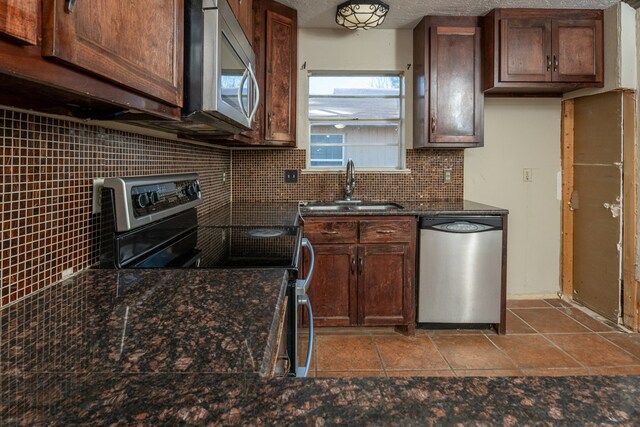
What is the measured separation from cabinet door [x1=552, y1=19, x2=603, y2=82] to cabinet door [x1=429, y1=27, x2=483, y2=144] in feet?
1.81

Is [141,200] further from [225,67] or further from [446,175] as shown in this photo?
[446,175]

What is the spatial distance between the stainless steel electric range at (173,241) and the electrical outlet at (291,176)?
1534 mm

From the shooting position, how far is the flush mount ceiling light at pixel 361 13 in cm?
257

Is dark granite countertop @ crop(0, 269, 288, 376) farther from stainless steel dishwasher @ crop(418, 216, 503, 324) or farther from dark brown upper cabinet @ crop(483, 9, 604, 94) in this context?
dark brown upper cabinet @ crop(483, 9, 604, 94)

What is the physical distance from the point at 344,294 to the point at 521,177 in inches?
75.7

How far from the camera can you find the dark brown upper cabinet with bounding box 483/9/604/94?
272 centimetres

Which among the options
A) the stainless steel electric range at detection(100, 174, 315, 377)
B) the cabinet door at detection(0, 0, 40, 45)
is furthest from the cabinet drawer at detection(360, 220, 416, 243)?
the cabinet door at detection(0, 0, 40, 45)

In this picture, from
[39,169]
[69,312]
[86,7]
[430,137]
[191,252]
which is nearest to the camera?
[86,7]

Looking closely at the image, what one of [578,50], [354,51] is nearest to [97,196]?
[354,51]

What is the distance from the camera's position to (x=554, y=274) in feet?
11.0

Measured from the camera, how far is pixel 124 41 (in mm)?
745

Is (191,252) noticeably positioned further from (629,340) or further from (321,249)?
(629,340)

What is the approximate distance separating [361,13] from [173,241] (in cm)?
206

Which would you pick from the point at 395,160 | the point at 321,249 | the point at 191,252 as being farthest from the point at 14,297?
the point at 395,160
